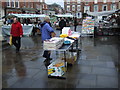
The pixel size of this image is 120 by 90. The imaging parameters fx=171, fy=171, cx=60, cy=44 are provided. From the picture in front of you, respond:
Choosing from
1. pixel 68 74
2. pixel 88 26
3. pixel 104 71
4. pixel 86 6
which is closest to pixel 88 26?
pixel 88 26

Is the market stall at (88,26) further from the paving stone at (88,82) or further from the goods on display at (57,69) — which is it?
the paving stone at (88,82)

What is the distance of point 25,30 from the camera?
14391 millimetres

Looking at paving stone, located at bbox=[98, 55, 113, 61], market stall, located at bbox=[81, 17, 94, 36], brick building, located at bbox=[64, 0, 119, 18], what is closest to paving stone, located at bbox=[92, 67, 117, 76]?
paving stone, located at bbox=[98, 55, 113, 61]

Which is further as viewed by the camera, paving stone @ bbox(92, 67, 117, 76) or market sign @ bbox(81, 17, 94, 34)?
market sign @ bbox(81, 17, 94, 34)

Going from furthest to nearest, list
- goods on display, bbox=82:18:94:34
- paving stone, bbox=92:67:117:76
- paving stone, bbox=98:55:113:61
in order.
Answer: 1. goods on display, bbox=82:18:94:34
2. paving stone, bbox=98:55:113:61
3. paving stone, bbox=92:67:117:76

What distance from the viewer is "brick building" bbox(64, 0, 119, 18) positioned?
54156 millimetres

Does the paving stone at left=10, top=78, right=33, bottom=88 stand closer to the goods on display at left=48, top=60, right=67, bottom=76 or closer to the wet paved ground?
the wet paved ground

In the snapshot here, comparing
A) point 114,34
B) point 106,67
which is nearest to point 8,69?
point 106,67

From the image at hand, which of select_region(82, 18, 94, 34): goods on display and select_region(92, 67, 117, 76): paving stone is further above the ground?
select_region(82, 18, 94, 34): goods on display

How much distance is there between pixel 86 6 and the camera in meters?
56.7

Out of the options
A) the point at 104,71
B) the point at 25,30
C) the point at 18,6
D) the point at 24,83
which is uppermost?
the point at 18,6

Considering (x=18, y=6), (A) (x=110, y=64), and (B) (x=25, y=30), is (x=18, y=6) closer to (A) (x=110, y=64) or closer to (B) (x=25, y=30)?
(B) (x=25, y=30)

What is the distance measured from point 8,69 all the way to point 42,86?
71.6 inches

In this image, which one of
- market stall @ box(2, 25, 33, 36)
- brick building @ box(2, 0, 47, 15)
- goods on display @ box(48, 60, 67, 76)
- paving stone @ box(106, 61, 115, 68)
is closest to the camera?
goods on display @ box(48, 60, 67, 76)
